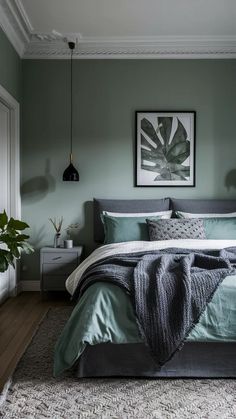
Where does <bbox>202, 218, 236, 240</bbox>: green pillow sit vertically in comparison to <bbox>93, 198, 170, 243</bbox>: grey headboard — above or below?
below

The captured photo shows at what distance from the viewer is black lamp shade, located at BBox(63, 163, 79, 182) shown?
457 cm

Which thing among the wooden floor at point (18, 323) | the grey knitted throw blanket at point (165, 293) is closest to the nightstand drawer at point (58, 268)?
the wooden floor at point (18, 323)

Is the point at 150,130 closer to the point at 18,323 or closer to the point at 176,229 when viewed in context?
the point at 176,229

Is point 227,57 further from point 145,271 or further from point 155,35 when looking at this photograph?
point 145,271

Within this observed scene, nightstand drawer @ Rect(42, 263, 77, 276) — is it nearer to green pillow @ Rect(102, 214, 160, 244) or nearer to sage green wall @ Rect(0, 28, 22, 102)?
green pillow @ Rect(102, 214, 160, 244)

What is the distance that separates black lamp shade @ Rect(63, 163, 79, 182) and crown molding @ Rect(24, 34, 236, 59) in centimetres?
136

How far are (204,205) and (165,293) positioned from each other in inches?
91.3

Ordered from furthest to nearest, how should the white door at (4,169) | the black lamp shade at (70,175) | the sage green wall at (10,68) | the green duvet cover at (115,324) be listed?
the black lamp shade at (70,175) < the white door at (4,169) < the sage green wall at (10,68) < the green duvet cover at (115,324)

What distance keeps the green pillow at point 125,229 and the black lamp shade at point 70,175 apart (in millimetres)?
614

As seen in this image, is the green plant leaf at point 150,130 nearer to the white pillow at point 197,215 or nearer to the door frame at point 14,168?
the white pillow at point 197,215

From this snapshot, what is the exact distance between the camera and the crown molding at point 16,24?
12.5 ft

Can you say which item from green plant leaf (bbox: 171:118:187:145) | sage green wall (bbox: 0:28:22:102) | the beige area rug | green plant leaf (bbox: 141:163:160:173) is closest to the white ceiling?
sage green wall (bbox: 0:28:22:102)

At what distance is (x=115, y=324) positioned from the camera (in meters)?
2.49

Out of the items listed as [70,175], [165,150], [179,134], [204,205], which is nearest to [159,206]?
[204,205]
